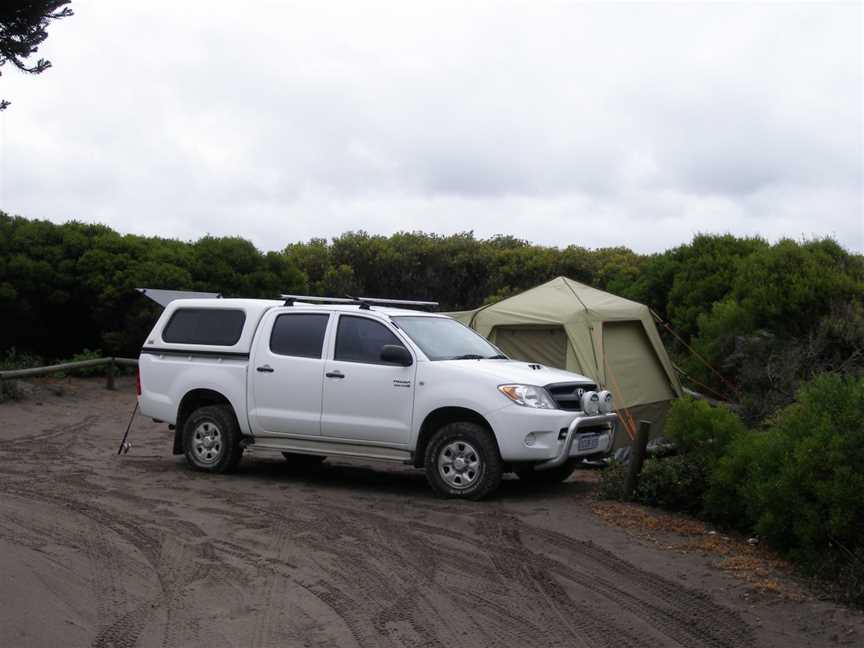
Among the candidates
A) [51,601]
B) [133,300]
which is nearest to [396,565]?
[51,601]

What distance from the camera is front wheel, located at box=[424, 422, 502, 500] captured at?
33.1 feet

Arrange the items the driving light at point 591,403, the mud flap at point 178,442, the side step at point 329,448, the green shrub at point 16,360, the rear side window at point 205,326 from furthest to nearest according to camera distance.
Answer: the green shrub at point 16,360
the mud flap at point 178,442
the rear side window at point 205,326
the side step at point 329,448
the driving light at point 591,403

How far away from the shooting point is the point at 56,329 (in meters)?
20.8

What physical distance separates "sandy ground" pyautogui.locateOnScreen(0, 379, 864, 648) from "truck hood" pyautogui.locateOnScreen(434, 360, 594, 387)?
3.90 feet

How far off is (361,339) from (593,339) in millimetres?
4131

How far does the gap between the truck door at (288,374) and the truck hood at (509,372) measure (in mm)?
1504

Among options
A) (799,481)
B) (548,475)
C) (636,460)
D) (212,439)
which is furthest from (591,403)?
(212,439)

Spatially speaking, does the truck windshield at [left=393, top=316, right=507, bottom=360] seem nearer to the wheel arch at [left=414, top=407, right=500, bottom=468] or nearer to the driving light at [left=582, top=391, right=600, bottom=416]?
the wheel arch at [left=414, top=407, right=500, bottom=468]

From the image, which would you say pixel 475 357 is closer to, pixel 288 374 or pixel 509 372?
pixel 509 372

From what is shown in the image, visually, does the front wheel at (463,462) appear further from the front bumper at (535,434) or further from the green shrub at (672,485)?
the green shrub at (672,485)

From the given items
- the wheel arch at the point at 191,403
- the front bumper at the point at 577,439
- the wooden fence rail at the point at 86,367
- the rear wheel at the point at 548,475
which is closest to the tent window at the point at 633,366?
the rear wheel at the point at 548,475

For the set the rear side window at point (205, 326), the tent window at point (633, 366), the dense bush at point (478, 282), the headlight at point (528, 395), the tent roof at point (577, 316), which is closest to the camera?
the headlight at point (528, 395)

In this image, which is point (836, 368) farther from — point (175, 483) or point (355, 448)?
point (175, 483)

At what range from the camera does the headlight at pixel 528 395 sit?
396 inches
